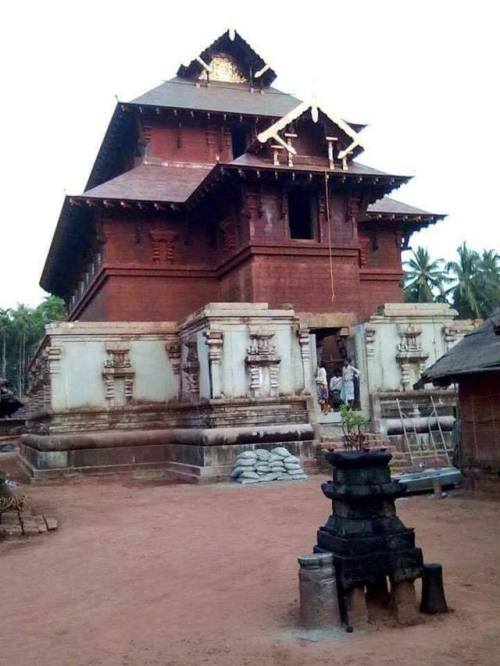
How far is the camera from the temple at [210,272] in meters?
15.4

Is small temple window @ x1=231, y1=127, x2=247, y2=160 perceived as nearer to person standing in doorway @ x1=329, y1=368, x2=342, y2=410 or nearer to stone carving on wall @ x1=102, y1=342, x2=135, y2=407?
person standing in doorway @ x1=329, y1=368, x2=342, y2=410

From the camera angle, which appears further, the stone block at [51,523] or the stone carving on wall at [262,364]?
the stone carving on wall at [262,364]

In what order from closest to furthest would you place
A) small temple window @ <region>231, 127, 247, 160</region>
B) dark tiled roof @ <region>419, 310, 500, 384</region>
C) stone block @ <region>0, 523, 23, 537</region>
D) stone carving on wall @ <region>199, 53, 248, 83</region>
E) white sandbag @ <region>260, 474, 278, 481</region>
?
stone block @ <region>0, 523, 23, 537</region>, dark tiled roof @ <region>419, 310, 500, 384</region>, white sandbag @ <region>260, 474, 278, 481</region>, small temple window @ <region>231, 127, 247, 160</region>, stone carving on wall @ <region>199, 53, 248, 83</region>

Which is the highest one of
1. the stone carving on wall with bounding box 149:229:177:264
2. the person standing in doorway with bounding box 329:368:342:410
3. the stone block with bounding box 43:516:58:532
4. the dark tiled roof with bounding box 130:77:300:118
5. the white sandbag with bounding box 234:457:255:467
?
the dark tiled roof with bounding box 130:77:300:118

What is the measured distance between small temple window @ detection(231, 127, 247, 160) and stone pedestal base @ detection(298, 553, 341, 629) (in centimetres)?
1991

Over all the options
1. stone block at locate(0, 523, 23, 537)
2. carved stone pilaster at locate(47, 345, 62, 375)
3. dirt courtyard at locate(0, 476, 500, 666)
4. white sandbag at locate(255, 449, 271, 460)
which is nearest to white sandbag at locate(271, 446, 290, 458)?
white sandbag at locate(255, 449, 271, 460)

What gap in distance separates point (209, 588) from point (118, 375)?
10.7 meters

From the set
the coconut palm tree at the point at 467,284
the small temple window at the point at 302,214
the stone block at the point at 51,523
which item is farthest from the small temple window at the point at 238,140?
the coconut palm tree at the point at 467,284

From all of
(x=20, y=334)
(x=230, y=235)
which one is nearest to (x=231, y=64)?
(x=230, y=235)

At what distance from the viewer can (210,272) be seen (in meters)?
20.8

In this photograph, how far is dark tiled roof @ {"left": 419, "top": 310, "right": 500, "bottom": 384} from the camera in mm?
10156

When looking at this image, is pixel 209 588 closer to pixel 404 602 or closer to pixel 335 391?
pixel 404 602

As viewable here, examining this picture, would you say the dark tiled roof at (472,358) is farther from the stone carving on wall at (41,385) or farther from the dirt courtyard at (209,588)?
the stone carving on wall at (41,385)

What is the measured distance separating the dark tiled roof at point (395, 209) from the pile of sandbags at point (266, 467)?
31.0 feet
